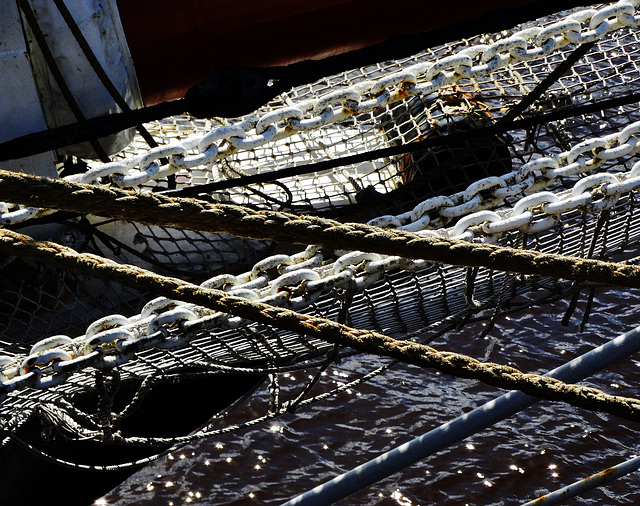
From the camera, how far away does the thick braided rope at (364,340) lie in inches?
66.1

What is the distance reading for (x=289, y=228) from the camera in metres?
1.62

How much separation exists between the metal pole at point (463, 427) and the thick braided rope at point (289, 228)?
40 cm

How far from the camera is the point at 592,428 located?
3.89m

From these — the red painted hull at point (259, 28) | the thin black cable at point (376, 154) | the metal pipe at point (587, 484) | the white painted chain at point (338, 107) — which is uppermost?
the red painted hull at point (259, 28)

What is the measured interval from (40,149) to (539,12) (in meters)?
1.49

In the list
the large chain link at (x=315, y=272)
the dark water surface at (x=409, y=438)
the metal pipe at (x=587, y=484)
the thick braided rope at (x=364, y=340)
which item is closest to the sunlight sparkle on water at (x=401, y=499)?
the dark water surface at (x=409, y=438)

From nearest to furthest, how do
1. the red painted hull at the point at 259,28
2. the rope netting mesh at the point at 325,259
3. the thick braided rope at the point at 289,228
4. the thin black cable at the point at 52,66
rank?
the thick braided rope at the point at 289,228 < the rope netting mesh at the point at 325,259 < the thin black cable at the point at 52,66 < the red painted hull at the point at 259,28

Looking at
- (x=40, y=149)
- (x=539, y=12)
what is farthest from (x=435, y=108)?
(x=40, y=149)

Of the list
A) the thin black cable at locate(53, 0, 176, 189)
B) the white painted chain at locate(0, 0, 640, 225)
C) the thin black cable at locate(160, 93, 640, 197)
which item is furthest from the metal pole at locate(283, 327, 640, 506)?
the thin black cable at locate(53, 0, 176, 189)

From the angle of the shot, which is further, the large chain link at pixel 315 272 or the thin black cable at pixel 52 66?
the thin black cable at pixel 52 66

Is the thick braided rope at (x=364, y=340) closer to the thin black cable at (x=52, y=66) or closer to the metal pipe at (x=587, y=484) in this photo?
the metal pipe at (x=587, y=484)

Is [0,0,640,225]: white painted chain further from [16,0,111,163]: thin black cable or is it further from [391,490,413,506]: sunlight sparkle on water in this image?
[391,490,413,506]: sunlight sparkle on water

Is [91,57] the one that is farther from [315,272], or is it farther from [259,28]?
[315,272]

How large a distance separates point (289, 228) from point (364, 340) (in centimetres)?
30
